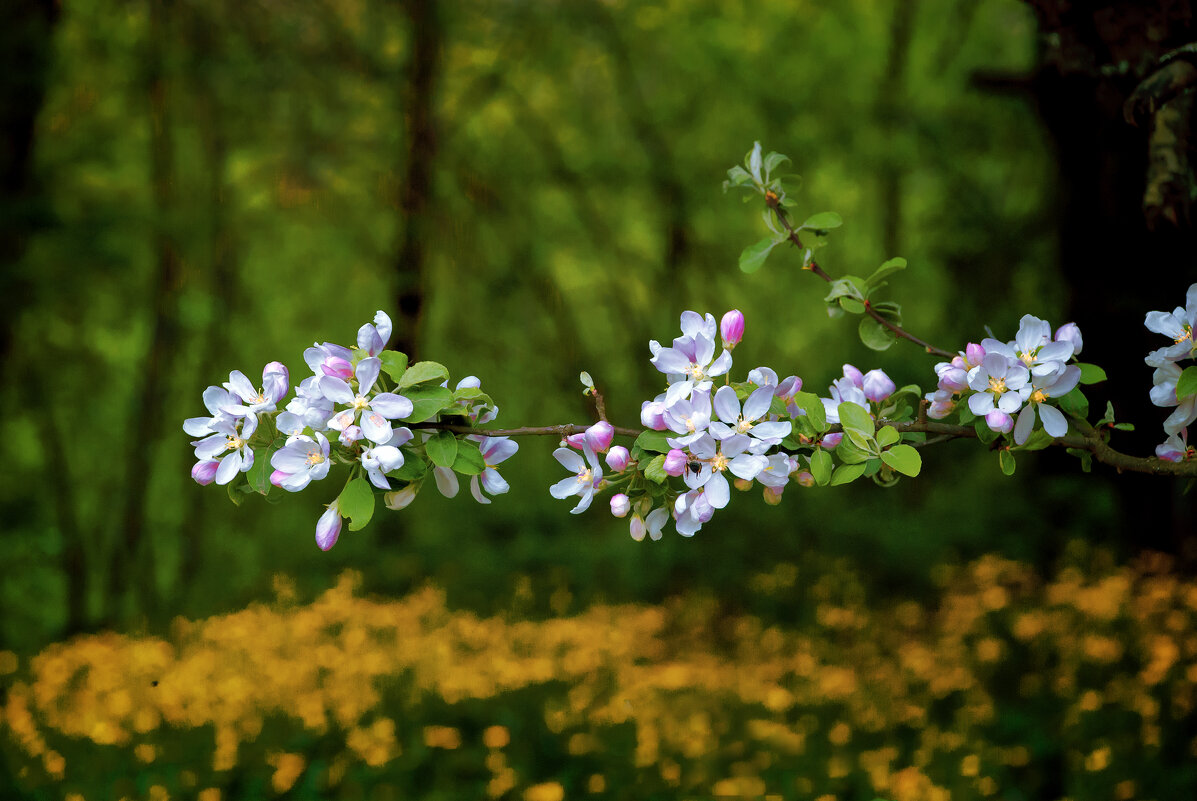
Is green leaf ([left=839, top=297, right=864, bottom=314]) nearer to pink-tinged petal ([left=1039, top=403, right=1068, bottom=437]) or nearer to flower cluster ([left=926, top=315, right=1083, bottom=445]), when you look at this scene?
flower cluster ([left=926, top=315, right=1083, bottom=445])

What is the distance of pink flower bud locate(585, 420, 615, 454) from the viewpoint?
58.2 inches

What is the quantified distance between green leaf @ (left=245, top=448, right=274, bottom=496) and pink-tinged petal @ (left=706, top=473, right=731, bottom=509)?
647mm

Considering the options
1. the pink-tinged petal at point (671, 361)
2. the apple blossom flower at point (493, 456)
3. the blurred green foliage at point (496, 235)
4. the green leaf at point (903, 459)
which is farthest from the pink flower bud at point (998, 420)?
the blurred green foliage at point (496, 235)

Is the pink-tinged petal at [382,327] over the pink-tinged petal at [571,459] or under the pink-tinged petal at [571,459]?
over

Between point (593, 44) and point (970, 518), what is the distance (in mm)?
4702

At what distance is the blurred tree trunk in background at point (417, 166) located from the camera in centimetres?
643

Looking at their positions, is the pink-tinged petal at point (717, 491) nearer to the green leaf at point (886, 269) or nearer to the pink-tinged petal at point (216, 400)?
the green leaf at point (886, 269)

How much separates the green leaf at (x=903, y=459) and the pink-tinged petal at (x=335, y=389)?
0.78 meters

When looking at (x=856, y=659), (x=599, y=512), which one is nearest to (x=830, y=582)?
(x=856, y=659)

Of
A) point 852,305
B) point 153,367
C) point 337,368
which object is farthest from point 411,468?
point 153,367

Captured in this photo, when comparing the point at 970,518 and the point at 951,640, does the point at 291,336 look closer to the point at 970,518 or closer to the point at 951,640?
the point at 970,518

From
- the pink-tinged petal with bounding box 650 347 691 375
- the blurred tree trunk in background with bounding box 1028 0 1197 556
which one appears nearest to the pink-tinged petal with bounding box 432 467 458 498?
the pink-tinged petal with bounding box 650 347 691 375

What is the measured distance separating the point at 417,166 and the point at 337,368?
5.33 m

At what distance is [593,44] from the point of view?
26.6 ft
